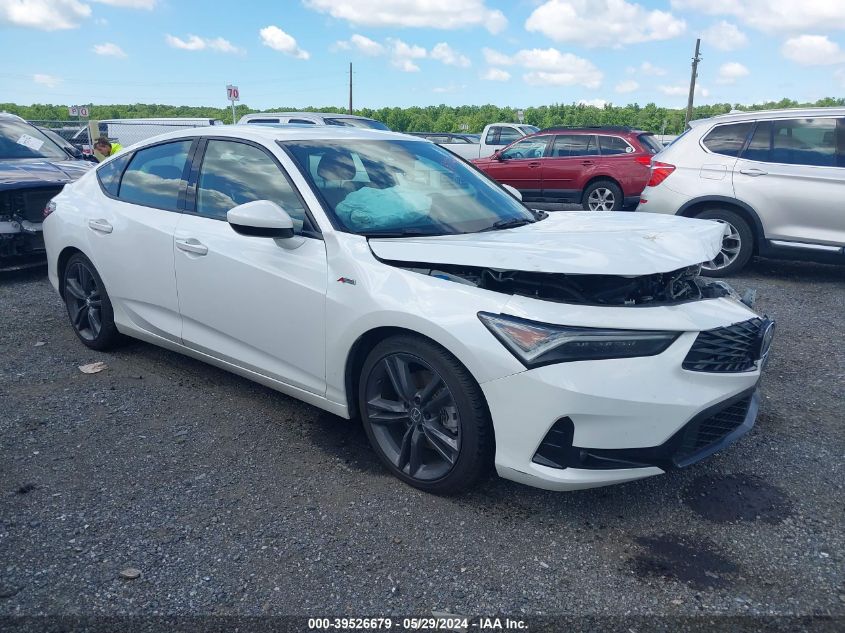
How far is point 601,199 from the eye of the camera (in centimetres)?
1231

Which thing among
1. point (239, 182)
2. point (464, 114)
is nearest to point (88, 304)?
point (239, 182)

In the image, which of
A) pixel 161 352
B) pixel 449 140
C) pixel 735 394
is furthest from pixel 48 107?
pixel 735 394

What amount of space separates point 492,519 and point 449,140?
2011cm

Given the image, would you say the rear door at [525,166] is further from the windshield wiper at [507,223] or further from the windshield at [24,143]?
the windshield wiper at [507,223]

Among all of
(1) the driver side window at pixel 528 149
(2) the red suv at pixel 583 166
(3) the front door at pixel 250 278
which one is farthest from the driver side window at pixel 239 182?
(1) the driver side window at pixel 528 149

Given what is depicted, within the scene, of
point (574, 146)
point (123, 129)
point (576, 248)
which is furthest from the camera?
point (123, 129)

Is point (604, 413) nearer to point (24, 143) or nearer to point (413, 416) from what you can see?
point (413, 416)

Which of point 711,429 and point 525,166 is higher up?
point 525,166

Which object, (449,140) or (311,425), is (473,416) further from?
(449,140)

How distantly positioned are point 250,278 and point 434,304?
1157 mm

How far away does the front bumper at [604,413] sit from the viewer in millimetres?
2543

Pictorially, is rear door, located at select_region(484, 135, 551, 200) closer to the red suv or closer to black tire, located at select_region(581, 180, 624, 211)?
the red suv

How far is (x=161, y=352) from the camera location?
4973 mm

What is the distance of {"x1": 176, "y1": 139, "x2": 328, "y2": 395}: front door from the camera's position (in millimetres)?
3303
